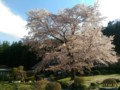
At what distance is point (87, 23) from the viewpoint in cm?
4038

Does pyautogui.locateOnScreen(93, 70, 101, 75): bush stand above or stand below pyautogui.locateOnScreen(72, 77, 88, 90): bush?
above

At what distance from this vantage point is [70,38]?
129 ft

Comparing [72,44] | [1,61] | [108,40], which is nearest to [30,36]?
[72,44]

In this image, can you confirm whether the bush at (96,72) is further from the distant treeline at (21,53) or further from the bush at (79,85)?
the distant treeline at (21,53)

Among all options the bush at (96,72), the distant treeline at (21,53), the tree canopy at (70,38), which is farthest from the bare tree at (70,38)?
the distant treeline at (21,53)

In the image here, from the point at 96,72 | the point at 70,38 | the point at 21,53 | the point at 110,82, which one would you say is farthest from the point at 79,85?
the point at 21,53

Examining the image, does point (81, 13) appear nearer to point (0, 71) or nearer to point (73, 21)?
point (73, 21)

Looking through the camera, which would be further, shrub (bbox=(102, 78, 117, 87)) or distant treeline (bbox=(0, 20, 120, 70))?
distant treeline (bbox=(0, 20, 120, 70))

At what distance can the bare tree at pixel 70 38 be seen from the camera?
125 feet

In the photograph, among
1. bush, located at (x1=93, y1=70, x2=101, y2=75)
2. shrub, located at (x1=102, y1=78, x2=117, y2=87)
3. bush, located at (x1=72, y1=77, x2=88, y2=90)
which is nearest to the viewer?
bush, located at (x1=72, y1=77, x2=88, y2=90)

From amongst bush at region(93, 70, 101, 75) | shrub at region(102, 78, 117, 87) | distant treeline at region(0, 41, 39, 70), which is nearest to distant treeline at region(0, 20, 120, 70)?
distant treeline at region(0, 41, 39, 70)

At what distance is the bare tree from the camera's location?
3809cm

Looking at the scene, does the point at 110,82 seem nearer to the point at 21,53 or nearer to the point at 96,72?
the point at 96,72

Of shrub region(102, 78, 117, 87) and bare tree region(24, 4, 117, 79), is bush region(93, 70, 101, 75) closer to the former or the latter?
bare tree region(24, 4, 117, 79)
